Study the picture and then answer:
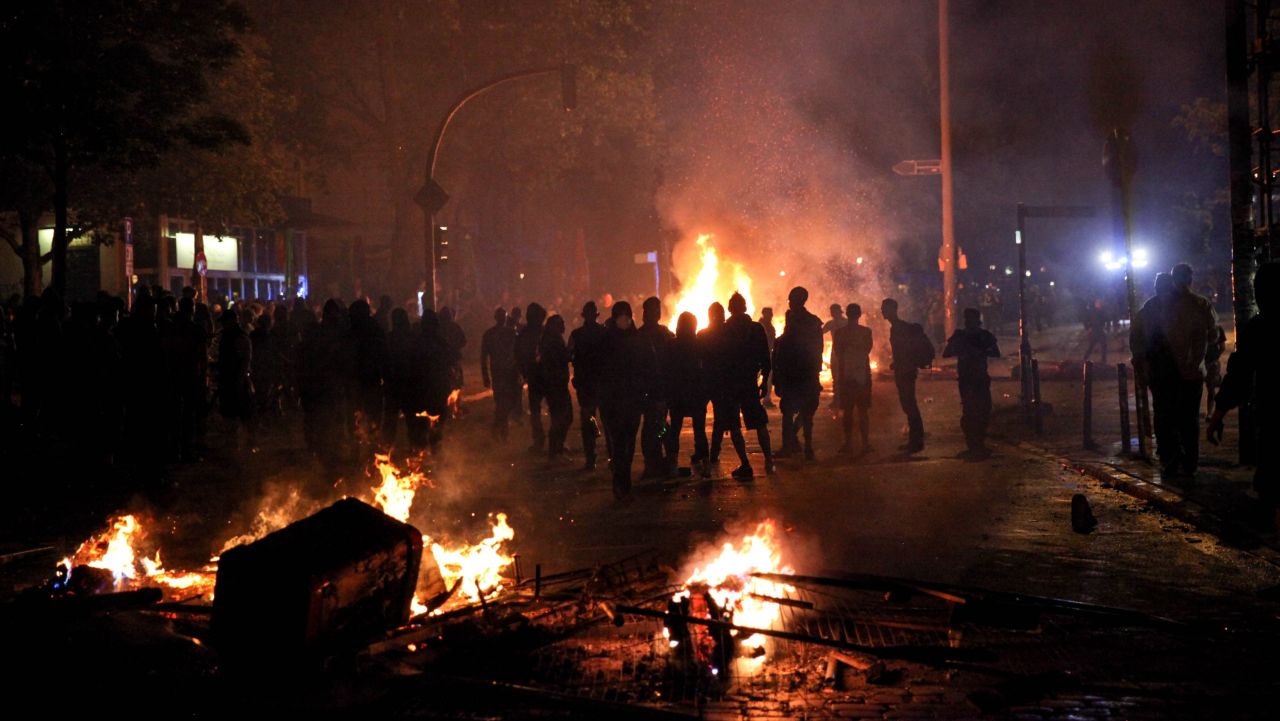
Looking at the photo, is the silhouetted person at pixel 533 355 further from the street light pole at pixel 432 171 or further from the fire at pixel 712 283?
the fire at pixel 712 283

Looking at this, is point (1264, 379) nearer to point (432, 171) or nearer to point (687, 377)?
point (687, 377)

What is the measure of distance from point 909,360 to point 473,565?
23.1 ft

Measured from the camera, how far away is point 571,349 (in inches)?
479

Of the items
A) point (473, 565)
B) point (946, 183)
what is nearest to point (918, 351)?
point (473, 565)

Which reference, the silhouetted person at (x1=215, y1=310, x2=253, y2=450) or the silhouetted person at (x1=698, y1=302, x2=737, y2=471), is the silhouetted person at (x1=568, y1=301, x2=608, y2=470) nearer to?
the silhouetted person at (x1=698, y1=302, x2=737, y2=471)

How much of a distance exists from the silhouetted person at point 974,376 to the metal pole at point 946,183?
13.5 m

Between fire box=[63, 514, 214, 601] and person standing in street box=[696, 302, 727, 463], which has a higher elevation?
person standing in street box=[696, 302, 727, 463]

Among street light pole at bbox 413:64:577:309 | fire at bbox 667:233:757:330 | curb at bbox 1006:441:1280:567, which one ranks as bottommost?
curb at bbox 1006:441:1280:567

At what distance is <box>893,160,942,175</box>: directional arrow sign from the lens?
23.9m

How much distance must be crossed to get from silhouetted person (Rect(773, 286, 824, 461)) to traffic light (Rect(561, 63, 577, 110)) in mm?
9487

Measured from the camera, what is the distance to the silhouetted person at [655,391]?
34.7 feet

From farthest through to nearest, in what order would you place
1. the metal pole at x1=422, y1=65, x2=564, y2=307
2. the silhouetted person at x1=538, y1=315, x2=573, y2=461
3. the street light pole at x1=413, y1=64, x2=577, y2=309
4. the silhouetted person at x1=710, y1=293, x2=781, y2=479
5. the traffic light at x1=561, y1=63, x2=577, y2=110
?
the traffic light at x1=561, y1=63, x2=577, y2=110 < the metal pole at x1=422, y1=65, x2=564, y2=307 < the street light pole at x1=413, y1=64, x2=577, y2=309 < the silhouetted person at x1=538, y1=315, x2=573, y2=461 < the silhouetted person at x1=710, y1=293, x2=781, y2=479

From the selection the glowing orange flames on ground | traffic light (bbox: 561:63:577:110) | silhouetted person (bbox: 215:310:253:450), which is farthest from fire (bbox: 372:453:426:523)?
traffic light (bbox: 561:63:577:110)

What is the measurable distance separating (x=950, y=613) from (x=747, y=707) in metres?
1.70
